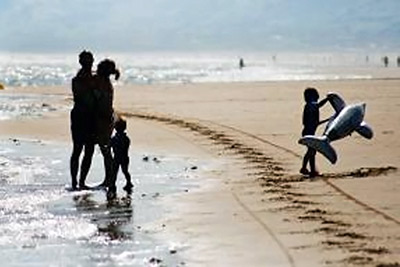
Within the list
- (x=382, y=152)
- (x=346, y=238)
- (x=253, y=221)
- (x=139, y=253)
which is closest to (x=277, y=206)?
(x=253, y=221)

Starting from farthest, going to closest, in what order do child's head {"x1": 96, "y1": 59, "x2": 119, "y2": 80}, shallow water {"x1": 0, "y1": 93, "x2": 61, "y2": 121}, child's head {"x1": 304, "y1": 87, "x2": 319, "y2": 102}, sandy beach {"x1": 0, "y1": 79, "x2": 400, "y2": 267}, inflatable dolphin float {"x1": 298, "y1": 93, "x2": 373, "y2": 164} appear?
shallow water {"x1": 0, "y1": 93, "x2": 61, "y2": 121} → child's head {"x1": 304, "y1": 87, "x2": 319, "y2": 102} → inflatable dolphin float {"x1": 298, "y1": 93, "x2": 373, "y2": 164} → child's head {"x1": 96, "y1": 59, "x2": 119, "y2": 80} → sandy beach {"x1": 0, "y1": 79, "x2": 400, "y2": 267}

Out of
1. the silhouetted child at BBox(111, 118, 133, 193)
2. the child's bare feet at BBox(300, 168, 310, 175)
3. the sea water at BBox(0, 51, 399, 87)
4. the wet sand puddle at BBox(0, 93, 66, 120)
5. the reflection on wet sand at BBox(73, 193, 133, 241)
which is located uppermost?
the silhouetted child at BBox(111, 118, 133, 193)

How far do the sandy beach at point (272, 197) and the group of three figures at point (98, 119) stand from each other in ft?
3.63

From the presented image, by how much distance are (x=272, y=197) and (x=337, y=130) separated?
230 cm

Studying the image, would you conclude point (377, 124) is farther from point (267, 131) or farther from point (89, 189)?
point (89, 189)

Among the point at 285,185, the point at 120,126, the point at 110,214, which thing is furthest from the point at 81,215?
the point at 285,185

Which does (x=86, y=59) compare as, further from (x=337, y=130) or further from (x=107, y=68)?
(x=337, y=130)

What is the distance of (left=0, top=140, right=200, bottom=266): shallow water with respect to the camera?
8.30 meters

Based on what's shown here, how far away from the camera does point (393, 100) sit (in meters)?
31.2

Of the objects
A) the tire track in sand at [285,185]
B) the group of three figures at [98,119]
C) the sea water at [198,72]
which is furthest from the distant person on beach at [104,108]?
the sea water at [198,72]

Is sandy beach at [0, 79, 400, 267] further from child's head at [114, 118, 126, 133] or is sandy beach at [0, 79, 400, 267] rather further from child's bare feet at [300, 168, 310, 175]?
child's head at [114, 118, 126, 133]

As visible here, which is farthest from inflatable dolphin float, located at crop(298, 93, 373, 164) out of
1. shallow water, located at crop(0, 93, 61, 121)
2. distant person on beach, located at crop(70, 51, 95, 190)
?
shallow water, located at crop(0, 93, 61, 121)

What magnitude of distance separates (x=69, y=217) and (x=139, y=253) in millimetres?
2195

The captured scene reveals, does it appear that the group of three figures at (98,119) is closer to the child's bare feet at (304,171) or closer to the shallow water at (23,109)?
the child's bare feet at (304,171)
